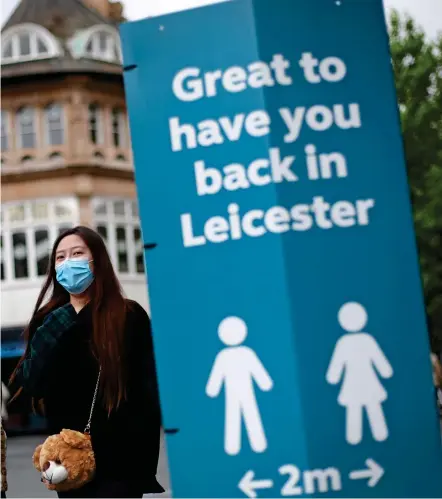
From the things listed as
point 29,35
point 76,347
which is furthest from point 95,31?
point 76,347

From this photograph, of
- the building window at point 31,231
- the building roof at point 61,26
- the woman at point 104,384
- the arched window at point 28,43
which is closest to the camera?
the woman at point 104,384

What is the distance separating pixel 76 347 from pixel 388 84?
162 centimetres

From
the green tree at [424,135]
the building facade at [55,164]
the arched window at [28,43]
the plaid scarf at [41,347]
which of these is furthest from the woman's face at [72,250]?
the arched window at [28,43]

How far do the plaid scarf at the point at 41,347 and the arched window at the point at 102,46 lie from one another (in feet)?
101

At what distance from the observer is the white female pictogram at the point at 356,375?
2969 mm

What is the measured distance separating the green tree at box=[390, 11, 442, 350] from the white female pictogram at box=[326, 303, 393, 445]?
26.2 meters

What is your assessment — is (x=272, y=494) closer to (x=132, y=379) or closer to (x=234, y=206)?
(x=234, y=206)

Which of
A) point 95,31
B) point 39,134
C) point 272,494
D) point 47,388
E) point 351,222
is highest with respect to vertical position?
point 95,31

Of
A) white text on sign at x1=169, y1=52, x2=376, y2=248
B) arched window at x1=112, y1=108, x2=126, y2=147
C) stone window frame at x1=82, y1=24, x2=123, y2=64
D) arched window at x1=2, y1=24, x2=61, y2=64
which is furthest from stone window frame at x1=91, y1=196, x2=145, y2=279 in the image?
white text on sign at x1=169, y1=52, x2=376, y2=248

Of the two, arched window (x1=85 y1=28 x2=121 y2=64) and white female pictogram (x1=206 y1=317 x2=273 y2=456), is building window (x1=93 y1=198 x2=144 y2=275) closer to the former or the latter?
arched window (x1=85 y1=28 x2=121 y2=64)

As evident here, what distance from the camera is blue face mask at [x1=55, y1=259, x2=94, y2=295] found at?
4.17 metres

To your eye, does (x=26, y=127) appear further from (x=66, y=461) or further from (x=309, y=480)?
(x=309, y=480)

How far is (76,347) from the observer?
4098 millimetres

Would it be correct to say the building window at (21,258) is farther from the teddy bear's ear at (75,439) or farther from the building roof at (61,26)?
the teddy bear's ear at (75,439)
